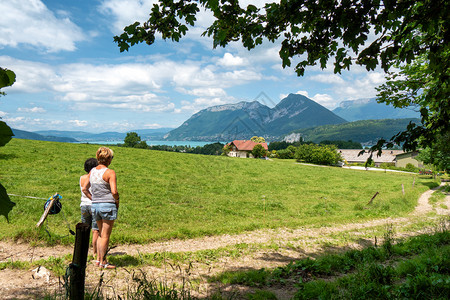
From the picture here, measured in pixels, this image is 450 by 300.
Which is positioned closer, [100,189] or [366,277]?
[366,277]

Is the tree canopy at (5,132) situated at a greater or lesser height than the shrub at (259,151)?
greater

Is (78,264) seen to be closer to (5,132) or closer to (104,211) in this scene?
(5,132)

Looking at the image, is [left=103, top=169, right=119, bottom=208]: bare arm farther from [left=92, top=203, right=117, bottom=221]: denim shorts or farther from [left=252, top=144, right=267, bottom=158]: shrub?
[left=252, top=144, right=267, bottom=158]: shrub

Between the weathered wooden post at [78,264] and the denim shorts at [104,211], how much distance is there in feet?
10.6

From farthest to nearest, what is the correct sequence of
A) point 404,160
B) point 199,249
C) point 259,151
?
point 404,160 < point 259,151 < point 199,249

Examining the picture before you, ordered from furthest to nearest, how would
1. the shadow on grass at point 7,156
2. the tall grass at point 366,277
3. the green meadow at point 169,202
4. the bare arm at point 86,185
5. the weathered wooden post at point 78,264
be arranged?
the shadow on grass at point 7,156 < the green meadow at point 169,202 < the bare arm at point 86,185 < the tall grass at point 366,277 < the weathered wooden post at point 78,264

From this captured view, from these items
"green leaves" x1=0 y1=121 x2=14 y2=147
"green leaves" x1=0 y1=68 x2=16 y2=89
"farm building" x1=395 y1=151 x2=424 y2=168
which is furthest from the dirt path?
"farm building" x1=395 y1=151 x2=424 y2=168

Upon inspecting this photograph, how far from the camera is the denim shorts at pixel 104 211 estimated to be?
6023 millimetres

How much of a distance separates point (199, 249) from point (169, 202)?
7590mm

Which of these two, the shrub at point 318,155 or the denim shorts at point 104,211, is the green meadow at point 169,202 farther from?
the shrub at point 318,155

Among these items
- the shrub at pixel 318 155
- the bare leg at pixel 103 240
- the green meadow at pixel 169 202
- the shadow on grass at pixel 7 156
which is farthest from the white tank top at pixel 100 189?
the shrub at pixel 318 155

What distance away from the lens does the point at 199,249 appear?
8.48 m

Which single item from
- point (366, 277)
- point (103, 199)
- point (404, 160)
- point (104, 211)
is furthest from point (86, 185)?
point (404, 160)

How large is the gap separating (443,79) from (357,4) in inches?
76.6
